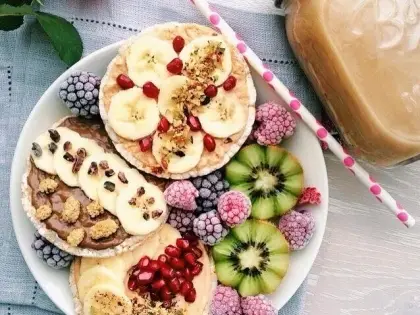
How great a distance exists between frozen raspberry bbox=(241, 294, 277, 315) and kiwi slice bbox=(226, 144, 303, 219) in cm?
22

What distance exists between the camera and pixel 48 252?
2.03m

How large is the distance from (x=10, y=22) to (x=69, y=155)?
1.31 ft

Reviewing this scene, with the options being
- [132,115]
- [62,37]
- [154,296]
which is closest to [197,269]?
[154,296]

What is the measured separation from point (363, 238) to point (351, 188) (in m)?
0.16

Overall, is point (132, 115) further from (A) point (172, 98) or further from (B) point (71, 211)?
(B) point (71, 211)

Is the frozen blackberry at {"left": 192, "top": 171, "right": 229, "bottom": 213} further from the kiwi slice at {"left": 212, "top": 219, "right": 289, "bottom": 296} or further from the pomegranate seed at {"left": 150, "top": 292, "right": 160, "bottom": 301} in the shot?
the pomegranate seed at {"left": 150, "top": 292, "right": 160, "bottom": 301}

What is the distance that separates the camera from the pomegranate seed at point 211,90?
202cm

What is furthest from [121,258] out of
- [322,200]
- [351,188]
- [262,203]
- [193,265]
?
[351,188]

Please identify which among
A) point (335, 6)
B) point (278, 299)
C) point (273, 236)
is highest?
point (335, 6)

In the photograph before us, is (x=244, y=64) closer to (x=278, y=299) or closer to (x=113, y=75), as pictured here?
(x=113, y=75)

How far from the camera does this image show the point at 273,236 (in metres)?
2.08

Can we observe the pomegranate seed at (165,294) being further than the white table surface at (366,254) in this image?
No

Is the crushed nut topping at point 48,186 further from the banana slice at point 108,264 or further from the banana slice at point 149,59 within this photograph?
the banana slice at point 149,59

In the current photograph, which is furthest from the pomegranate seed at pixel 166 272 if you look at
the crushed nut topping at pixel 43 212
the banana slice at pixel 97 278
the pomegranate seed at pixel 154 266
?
the crushed nut topping at pixel 43 212
